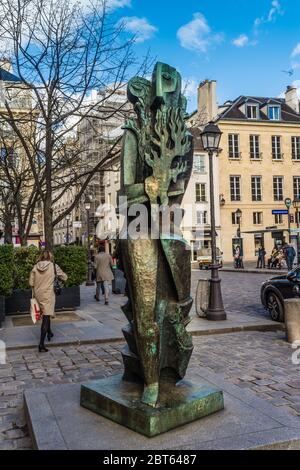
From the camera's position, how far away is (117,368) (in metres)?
6.76

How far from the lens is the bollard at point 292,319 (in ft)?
27.1

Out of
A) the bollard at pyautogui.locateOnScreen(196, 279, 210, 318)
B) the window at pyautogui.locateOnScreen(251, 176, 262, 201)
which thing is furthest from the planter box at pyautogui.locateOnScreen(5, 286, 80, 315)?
the window at pyautogui.locateOnScreen(251, 176, 262, 201)

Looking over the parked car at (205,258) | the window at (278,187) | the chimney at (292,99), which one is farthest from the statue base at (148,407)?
the chimney at (292,99)

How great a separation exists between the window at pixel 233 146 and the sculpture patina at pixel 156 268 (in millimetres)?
42052

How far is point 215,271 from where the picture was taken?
1086 centimetres

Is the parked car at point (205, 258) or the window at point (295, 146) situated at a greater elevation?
A: the window at point (295, 146)

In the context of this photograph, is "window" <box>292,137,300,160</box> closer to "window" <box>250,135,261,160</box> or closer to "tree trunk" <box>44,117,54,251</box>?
"window" <box>250,135,261,160</box>

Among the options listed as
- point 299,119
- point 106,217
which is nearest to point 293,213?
point 299,119

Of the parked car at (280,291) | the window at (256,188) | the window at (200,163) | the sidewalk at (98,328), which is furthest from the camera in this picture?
the window at (256,188)

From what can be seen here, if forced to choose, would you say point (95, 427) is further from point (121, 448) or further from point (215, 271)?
point (215, 271)

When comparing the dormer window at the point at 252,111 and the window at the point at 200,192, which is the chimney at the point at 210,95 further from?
the window at the point at 200,192

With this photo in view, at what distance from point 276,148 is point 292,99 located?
7427 mm

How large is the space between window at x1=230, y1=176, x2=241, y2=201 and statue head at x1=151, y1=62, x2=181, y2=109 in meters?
41.5

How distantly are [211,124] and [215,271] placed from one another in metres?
3.54
